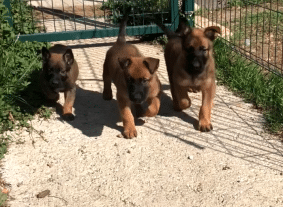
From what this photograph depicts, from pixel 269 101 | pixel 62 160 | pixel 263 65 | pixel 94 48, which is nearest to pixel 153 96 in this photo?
pixel 62 160

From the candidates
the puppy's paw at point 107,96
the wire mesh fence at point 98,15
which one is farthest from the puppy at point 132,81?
the wire mesh fence at point 98,15

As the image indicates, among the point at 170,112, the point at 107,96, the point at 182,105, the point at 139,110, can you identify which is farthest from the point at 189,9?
the point at 139,110

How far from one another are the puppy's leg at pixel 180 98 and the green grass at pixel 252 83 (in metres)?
1.06

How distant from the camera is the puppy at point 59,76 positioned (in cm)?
556

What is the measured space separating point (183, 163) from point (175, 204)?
2.41 feet

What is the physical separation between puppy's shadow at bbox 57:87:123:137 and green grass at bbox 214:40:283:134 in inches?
74.2

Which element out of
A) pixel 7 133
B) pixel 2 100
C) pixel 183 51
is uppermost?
pixel 183 51

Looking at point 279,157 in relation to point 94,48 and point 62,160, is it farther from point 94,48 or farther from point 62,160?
point 94,48

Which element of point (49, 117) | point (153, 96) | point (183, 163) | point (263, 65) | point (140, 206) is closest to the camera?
point (140, 206)

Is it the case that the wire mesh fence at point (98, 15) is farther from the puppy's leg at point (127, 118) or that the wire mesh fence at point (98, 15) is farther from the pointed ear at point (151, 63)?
the pointed ear at point (151, 63)

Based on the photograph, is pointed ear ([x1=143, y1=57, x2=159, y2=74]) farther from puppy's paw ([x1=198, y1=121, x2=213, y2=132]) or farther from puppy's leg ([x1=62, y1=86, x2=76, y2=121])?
puppy's leg ([x1=62, y1=86, x2=76, y2=121])

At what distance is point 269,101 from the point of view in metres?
6.02

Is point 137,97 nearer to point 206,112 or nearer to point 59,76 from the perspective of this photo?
point 206,112

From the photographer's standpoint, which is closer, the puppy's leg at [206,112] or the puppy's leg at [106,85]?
the puppy's leg at [206,112]
